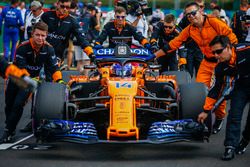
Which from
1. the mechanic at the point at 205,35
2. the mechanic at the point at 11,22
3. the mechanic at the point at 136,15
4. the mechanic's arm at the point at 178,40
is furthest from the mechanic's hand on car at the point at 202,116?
the mechanic at the point at 11,22

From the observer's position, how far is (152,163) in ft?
32.0

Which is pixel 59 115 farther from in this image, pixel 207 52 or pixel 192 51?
pixel 192 51

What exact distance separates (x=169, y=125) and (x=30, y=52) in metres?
2.41

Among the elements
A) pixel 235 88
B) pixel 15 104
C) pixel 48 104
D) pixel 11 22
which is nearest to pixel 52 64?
pixel 15 104

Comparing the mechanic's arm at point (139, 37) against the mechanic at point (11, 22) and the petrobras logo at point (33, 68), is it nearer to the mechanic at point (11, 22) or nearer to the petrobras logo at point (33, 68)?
the petrobras logo at point (33, 68)

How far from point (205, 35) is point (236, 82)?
1913 mm

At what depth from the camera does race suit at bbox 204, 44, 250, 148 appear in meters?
10.1

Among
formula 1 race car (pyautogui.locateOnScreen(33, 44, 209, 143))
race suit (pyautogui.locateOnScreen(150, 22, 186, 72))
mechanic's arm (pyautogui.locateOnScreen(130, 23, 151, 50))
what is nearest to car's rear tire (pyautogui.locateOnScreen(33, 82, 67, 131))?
formula 1 race car (pyautogui.locateOnScreen(33, 44, 209, 143))

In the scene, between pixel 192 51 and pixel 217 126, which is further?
pixel 192 51

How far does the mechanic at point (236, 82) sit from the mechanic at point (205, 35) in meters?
1.49

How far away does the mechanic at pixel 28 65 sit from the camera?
440 inches

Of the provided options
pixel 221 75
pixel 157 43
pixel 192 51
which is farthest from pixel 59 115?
pixel 192 51

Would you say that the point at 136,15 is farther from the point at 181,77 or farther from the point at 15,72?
the point at 15,72

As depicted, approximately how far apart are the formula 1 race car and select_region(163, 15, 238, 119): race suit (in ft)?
1.53
